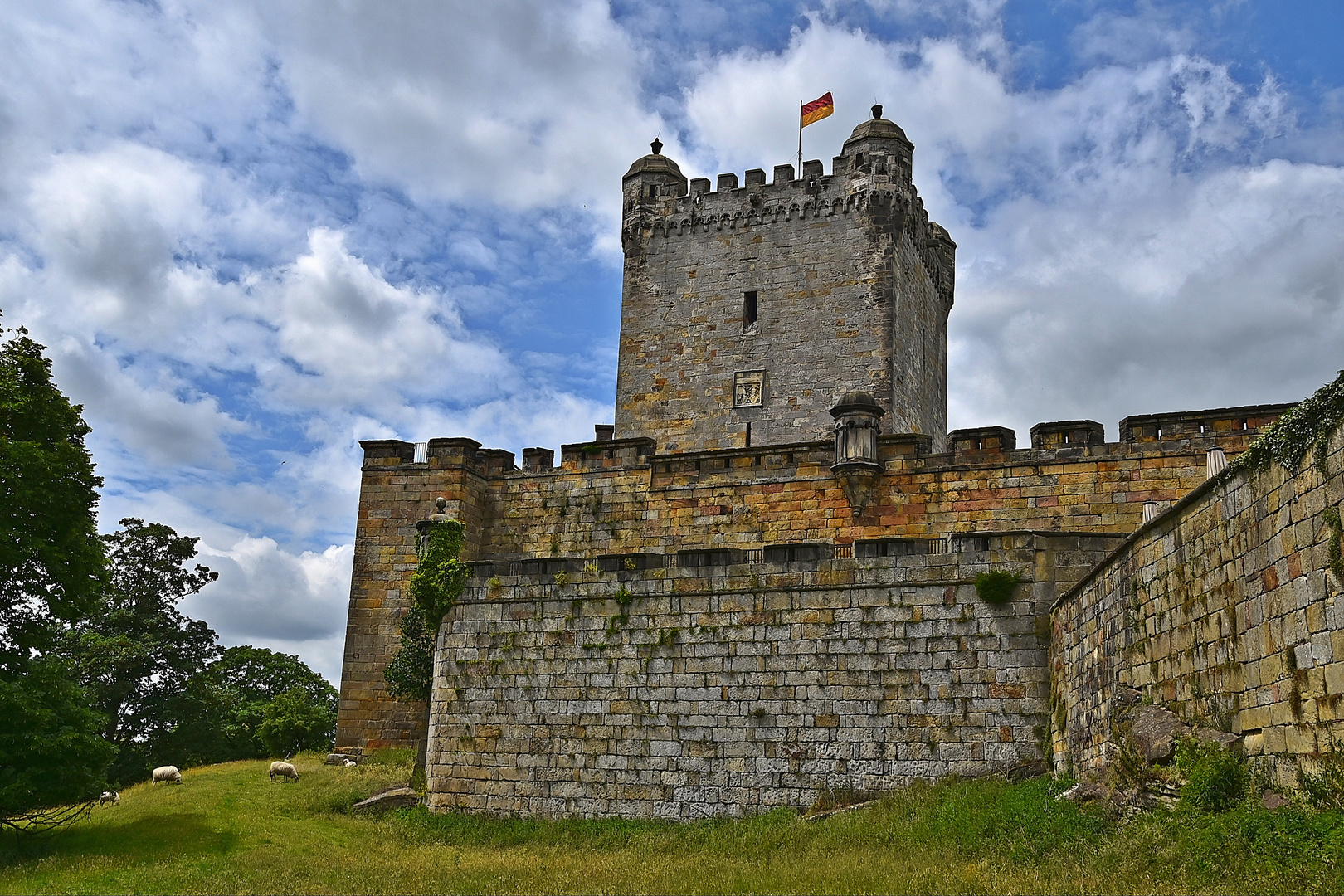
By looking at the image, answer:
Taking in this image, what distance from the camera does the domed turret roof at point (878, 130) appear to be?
2875 centimetres

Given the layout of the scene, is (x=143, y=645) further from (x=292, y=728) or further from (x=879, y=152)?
(x=879, y=152)

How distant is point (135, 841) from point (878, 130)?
22541 millimetres

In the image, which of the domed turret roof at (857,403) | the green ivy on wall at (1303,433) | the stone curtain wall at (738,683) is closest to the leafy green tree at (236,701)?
the stone curtain wall at (738,683)

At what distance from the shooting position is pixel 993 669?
1498 cm

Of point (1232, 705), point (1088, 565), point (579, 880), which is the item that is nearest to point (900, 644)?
point (1088, 565)

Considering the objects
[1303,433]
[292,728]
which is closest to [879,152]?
[1303,433]

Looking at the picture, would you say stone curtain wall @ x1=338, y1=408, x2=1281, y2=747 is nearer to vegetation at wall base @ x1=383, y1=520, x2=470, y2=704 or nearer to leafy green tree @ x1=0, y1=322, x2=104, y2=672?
vegetation at wall base @ x1=383, y1=520, x2=470, y2=704

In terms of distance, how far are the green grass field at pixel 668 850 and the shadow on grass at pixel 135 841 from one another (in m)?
0.04

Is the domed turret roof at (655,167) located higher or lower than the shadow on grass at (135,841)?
higher

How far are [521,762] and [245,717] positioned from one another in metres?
24.6

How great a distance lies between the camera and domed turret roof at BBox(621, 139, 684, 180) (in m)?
30.6

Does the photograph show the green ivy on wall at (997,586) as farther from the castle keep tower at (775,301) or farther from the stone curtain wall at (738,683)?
the castle keep tower at (775,301)

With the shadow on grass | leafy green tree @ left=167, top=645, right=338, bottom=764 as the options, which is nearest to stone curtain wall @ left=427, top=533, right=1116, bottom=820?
the shadow on grass

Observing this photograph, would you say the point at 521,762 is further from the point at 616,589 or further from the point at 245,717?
the point at 245,717
